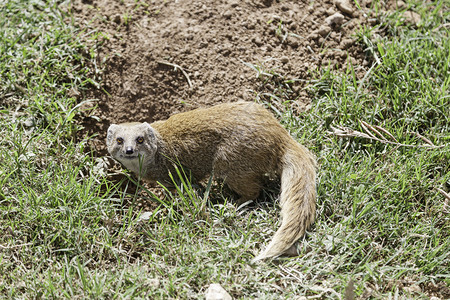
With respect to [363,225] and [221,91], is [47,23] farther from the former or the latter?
[363,225]

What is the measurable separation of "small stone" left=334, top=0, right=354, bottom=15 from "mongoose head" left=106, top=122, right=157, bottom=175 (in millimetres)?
2397

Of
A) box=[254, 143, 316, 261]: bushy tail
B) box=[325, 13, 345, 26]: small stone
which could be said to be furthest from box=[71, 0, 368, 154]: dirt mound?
box=[254, 143, 316, 261]: bushy tail

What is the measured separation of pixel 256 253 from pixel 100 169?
1.60 m

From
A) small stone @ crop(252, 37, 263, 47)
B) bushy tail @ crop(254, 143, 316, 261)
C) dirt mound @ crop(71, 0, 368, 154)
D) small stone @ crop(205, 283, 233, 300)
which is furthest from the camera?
small stone @ crop(252, 37, 263, 47)

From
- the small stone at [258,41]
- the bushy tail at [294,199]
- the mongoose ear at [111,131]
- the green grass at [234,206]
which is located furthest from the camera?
the small stone at [258,41]

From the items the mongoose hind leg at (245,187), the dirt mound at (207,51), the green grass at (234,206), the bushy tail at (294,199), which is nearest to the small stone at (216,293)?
the green grass at (234,206)

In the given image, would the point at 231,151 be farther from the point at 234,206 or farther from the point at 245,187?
the point at 234,206

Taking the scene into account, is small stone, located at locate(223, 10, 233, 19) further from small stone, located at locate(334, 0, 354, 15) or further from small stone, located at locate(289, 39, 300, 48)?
small stone, located at locate(334, 0, 354, 15)

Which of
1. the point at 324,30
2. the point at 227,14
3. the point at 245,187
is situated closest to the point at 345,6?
the point at 324,30

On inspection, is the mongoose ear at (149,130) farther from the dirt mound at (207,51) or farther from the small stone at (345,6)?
the small stone at (345,6)

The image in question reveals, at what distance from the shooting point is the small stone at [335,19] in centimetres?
525

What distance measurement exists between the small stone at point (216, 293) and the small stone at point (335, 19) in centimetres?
304

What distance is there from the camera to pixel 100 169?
4520 millimetres

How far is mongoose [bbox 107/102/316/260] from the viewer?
13.3ft
